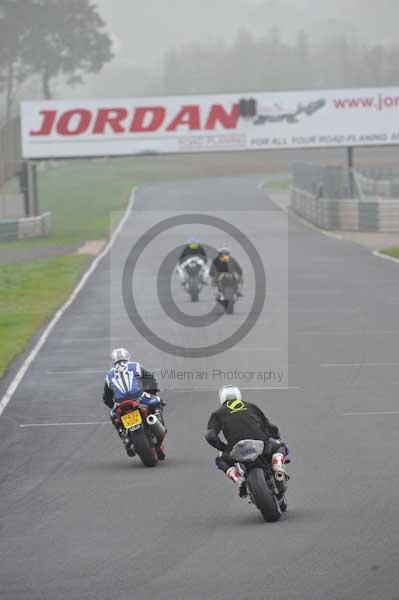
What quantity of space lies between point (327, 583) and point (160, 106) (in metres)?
55.3

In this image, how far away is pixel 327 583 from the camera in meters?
11.0

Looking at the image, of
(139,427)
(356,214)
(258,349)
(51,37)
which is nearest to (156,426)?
(139,427)

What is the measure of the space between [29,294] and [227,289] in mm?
9773

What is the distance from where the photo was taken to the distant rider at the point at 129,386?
16875 mm

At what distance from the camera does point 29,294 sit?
4119 cm

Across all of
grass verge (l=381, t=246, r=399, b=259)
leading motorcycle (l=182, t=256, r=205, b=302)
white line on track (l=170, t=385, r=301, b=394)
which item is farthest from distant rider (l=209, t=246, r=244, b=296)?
grass verge (l=381, t=246, r=399, b=259)

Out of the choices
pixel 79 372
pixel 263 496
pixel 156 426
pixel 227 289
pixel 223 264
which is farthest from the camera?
pixel 227 289

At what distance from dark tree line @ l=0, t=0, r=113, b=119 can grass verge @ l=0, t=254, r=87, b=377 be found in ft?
269

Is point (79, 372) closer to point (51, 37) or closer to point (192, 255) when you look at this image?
point (192, 255)

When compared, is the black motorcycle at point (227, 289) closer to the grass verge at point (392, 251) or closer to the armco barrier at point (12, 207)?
the grass verge at point (392, 251)

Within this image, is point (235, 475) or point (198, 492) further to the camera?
point (198, 492)

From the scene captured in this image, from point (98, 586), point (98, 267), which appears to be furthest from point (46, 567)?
point (98, 267)

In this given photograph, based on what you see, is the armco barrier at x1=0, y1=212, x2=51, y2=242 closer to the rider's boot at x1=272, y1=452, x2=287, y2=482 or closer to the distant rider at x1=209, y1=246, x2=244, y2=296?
the distant rider at x1=209, y1=246, x2=244, y2=296

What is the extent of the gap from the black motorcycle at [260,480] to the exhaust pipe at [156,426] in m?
2.94
